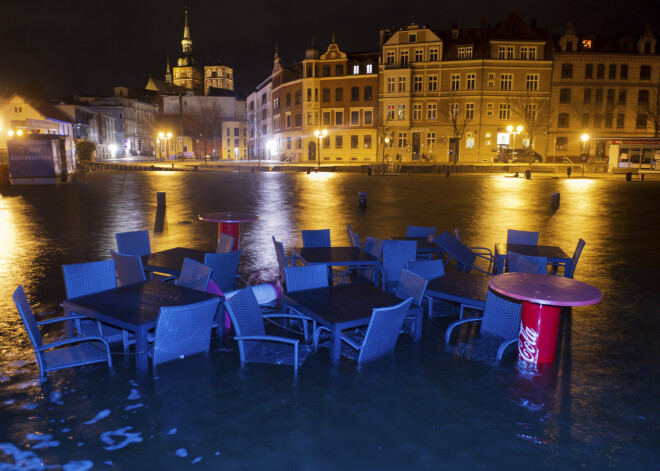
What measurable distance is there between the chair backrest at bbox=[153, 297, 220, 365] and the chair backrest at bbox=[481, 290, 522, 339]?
3148 mm

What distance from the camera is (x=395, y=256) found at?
8141mm

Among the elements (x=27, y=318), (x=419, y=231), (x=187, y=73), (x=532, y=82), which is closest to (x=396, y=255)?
(x=419, y=231)

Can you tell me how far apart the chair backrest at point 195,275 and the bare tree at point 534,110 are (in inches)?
1924

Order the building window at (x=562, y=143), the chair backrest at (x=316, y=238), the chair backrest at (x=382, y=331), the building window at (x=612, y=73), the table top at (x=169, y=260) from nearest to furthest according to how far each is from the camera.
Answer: the chair backrest at (x=382, y=331), the table top at (x=169, y=260), the chair backrest at (x=316, y=238), the building window at (x=612, y=73), the building window at (x=562, y=143)

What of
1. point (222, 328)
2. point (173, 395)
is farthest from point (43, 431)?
point (222, 328)

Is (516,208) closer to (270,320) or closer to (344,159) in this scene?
(270,320)

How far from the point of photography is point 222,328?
6211mm

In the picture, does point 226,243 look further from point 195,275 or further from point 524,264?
point 524,264

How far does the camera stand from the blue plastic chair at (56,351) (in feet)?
15.3

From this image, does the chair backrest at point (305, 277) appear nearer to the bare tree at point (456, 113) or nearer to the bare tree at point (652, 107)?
the bare tree at point (456, 113)

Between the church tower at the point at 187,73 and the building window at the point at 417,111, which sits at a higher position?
the church tower at the point at 187,73

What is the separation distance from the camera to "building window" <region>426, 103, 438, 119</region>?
5316 cm

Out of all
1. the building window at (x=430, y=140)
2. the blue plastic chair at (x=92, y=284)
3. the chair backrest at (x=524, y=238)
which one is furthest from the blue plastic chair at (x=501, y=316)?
the building window at (x=430, y=140)

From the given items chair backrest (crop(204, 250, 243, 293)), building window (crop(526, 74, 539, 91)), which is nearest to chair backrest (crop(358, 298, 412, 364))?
chair backrest (crop(204, 250, 243, 293))
